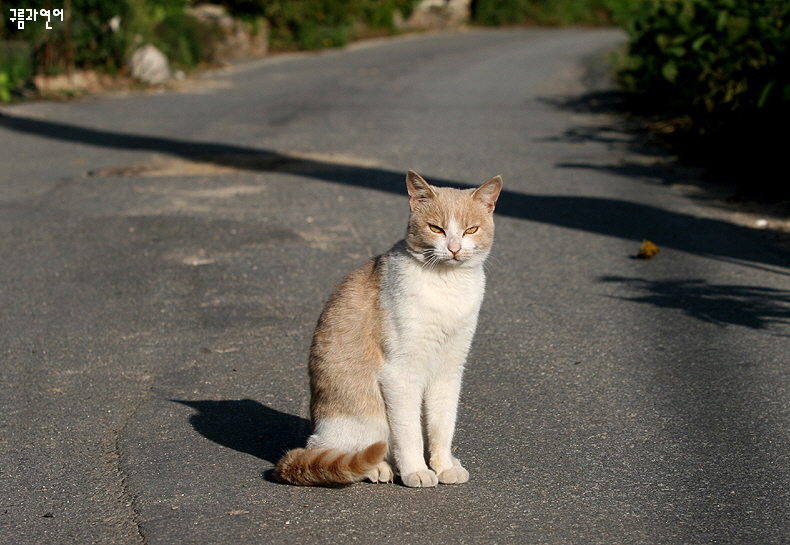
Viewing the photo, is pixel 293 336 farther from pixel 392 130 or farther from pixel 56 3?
pixel 56 3

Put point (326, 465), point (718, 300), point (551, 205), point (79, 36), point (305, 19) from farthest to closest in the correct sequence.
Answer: point (305, 19), point (79, 36), point (551, 205), point (718, 300), point (326, 465)

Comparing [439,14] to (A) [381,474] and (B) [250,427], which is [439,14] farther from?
(A) [381,474]

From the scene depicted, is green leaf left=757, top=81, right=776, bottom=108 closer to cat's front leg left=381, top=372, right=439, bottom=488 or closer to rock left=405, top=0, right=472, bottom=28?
cat's front leg left=381, top=372, right=439, bottom=488

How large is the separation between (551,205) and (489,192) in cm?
458

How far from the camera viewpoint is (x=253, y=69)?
61.1 ft

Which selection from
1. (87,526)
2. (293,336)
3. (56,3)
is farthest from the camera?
(56,3)

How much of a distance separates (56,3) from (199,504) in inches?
521

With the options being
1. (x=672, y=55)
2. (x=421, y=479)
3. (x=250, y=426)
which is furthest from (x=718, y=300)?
(x=672, y=55)

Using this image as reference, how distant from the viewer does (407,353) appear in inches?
124

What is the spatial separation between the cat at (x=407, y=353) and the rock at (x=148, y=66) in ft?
43.5

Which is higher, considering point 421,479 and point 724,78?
point 724,78

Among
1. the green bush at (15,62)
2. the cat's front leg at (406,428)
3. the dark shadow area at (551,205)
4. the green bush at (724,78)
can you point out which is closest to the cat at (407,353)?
the cat's front leg at (406,428)

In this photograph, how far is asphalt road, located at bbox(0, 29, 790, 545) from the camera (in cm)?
311

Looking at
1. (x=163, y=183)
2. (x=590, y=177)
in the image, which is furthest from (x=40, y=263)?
(x=590, y=177)
